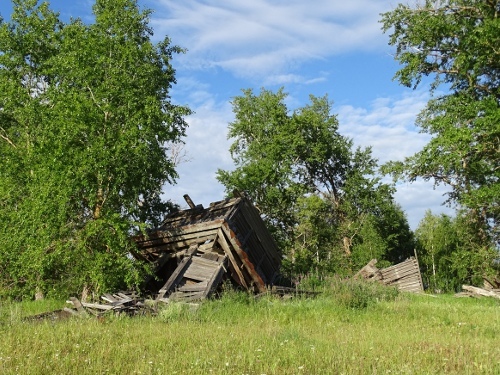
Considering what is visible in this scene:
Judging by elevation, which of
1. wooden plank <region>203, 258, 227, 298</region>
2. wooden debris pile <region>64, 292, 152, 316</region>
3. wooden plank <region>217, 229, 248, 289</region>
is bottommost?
wooden debris pile <region>64, 292, 152, 316</region>

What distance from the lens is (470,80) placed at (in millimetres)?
26859

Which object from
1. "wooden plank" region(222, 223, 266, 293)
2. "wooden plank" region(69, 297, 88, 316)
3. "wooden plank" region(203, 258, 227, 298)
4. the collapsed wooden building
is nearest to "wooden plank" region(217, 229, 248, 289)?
the collapsed wooden building

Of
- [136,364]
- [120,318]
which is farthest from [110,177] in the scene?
[136,364]

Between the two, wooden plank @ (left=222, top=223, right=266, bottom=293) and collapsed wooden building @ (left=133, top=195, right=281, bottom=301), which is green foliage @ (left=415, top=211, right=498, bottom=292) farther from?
wooden plank @ (left=222, top=223, right=266, bottom=293)

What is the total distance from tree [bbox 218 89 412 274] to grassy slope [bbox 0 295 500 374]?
25.0 meters

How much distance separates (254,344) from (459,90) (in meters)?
24.5

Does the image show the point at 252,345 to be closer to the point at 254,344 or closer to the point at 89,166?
the point at 254,344

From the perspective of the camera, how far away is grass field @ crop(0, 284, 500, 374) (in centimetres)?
662

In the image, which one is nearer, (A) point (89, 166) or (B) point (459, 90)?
(A) point (89, 166)

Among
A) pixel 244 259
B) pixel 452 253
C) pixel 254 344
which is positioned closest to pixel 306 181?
pixel 452 253

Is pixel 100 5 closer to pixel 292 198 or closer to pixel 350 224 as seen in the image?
pixel 292 198

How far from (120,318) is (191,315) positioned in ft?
5.78

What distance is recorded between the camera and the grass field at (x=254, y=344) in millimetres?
6625

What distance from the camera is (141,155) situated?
17.0 m
